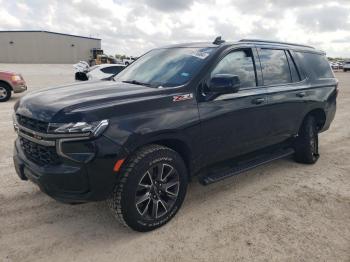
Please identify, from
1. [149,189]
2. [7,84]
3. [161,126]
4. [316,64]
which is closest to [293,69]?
[316,64]

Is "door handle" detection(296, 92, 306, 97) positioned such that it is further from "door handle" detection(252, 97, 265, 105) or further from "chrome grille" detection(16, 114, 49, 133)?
"chrome grille" detection(16, 114, 49, 133)

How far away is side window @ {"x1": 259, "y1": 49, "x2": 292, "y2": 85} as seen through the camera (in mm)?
4367

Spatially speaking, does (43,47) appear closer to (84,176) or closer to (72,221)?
(72,221)

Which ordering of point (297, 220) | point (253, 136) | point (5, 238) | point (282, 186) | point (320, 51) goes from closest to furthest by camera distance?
point (5, 238) → point (297, 220) → point (253, 136) → point (282, 186) → point (320, 51)

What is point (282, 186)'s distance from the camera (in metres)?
4.48

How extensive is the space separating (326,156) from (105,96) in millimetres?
4447

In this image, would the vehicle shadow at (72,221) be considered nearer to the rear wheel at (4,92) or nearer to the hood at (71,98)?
the hood at (71,98)

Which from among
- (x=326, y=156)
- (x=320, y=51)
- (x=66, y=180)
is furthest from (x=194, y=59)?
(x=326, y=156)

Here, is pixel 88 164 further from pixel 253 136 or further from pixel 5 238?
pixel 253 136

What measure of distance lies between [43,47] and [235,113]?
67.3 metres

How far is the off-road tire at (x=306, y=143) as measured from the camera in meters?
5.22

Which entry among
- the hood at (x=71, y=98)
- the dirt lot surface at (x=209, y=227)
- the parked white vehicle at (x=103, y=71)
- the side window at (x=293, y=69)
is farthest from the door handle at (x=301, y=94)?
the parked white vehicle at (x=103, y=71)

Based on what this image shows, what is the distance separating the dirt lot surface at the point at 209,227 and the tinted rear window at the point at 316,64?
1803 mm

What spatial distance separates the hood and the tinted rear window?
3.01 metres
